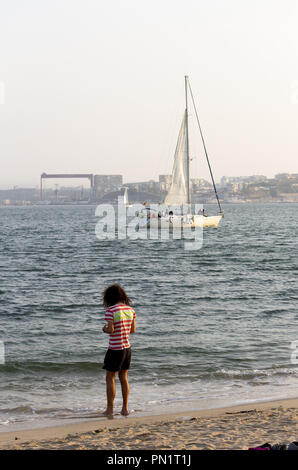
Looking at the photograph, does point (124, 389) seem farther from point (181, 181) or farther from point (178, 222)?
point (178, 222)

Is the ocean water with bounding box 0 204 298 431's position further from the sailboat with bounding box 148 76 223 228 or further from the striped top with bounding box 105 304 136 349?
the sailboat with bounding box 148 76 223 228

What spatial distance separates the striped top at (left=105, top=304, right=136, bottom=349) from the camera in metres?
7.02

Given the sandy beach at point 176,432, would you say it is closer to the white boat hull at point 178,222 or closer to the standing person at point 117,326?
the standing person at point 117,326

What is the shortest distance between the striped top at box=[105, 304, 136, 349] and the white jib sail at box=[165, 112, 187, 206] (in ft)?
144

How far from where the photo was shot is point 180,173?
50656mm

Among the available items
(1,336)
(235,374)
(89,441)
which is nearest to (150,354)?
(235,374)

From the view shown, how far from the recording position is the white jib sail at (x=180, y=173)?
5056 cm

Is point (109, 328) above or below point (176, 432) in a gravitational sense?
above

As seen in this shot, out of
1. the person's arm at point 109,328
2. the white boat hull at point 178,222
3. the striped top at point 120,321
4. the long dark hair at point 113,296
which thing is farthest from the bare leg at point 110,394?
the white boat hull at point 178,222

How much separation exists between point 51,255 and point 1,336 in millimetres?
23691

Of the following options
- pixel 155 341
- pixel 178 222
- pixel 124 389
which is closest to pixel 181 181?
pixel 178 222

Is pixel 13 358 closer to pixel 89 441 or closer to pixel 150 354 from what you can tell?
pixel 150 354

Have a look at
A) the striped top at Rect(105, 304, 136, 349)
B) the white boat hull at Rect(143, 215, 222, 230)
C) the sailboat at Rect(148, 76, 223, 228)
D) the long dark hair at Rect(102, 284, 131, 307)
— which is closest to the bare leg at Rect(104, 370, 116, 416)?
the striped top at Rect(105, 304, 136, 349)

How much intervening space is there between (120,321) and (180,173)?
44.1 metres
